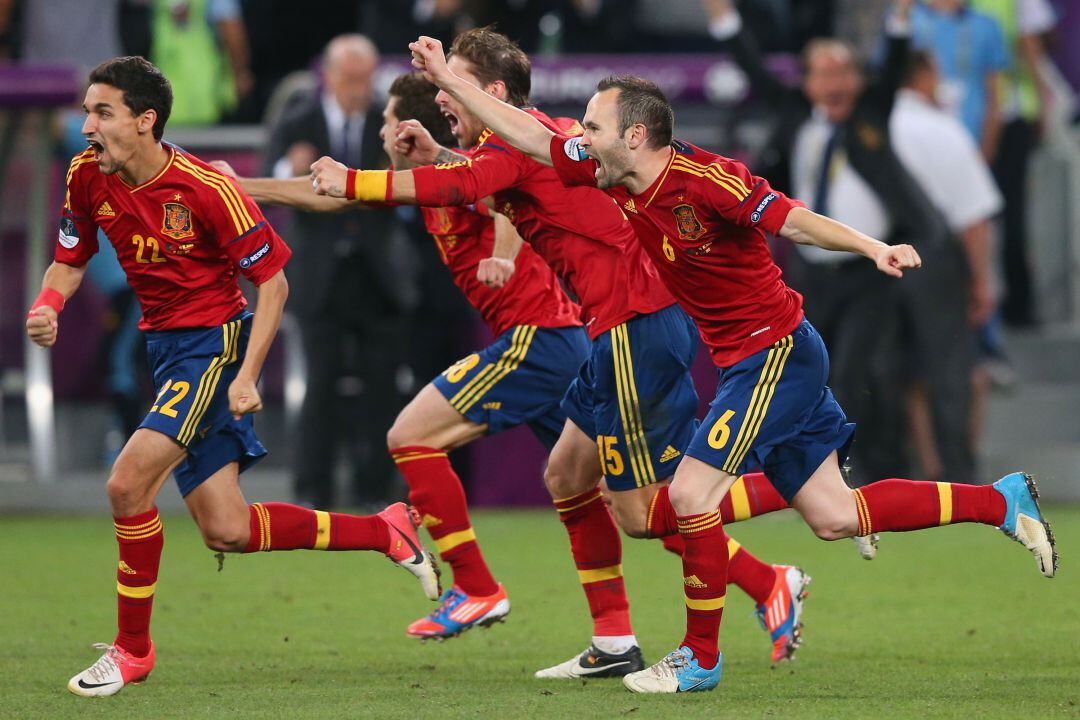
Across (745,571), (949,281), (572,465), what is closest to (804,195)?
(949,281)

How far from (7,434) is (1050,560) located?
331 inches

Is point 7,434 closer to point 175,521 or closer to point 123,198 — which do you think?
point 175,521

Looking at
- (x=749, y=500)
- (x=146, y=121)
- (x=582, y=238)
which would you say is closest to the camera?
(x=146, y=121)

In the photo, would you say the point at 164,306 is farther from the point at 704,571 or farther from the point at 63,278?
the point at 704,571

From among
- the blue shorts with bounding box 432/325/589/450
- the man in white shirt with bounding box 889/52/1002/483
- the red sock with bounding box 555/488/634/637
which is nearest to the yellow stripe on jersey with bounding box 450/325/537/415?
the blue shorts with bounding box 432/325/589/450

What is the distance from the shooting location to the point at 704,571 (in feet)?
19.9

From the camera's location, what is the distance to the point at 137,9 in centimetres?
1266

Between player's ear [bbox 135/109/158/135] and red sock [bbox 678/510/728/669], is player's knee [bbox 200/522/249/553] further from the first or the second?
red sock [bbox 678/510/728/669]

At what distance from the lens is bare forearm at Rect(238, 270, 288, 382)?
20.3 feet

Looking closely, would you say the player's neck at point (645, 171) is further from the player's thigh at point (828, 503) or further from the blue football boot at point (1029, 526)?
the blue football boot at point (1029, 526)

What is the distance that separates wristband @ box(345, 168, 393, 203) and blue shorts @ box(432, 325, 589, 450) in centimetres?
134

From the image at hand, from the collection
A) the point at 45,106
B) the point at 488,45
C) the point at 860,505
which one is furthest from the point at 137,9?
the point at 860,505

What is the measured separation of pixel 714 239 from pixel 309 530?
1.80 m

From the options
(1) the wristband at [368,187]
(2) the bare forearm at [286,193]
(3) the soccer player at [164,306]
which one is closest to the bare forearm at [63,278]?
(3) the soccer player at [164,306]
